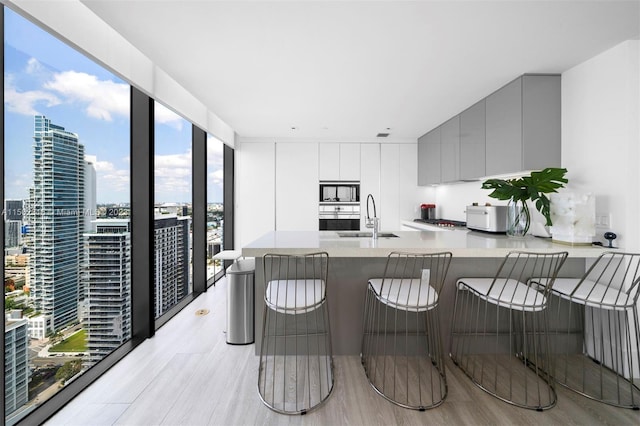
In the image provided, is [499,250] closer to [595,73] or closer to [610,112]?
[610,112]

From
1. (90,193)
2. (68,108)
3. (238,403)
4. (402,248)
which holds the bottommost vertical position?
(238,403)

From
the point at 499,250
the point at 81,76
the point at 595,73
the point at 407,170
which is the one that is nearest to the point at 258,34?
the point at 81,76

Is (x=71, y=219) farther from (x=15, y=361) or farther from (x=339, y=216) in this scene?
(x=339, y=216)

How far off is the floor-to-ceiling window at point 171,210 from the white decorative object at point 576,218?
11.4ft

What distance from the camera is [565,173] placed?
8.98 feet

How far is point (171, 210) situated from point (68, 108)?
63.5 inches

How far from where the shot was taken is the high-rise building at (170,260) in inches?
126

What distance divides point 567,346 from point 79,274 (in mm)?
3711

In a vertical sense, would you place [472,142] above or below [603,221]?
above

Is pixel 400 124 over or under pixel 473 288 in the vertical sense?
over

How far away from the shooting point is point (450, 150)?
429cm

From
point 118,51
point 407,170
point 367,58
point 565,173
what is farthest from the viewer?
point 407,170

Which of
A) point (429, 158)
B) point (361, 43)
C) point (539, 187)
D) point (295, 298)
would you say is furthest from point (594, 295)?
point (429, 158)

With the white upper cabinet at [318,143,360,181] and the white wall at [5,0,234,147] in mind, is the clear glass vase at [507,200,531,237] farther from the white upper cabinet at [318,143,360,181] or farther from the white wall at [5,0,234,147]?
the white wall at [5,0,234,147]
